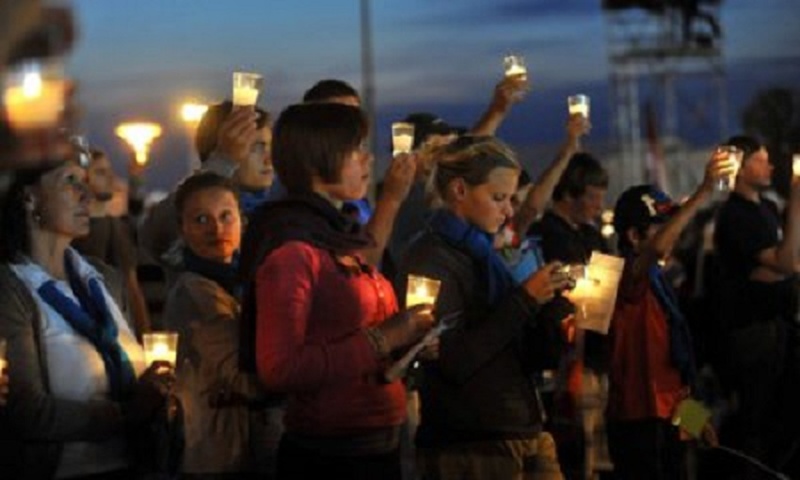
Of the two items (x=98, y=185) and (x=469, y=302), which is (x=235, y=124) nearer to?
(x=469, y=302)

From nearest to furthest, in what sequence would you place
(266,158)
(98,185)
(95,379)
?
(95,379) < (266,158) < (98,185)

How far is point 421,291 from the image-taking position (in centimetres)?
466

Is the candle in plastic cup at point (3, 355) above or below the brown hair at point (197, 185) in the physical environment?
below

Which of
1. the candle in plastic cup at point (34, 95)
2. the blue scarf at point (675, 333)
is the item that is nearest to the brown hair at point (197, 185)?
the blue scarf at point (675, 333)

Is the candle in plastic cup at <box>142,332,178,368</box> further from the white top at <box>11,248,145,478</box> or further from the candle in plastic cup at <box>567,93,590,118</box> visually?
the candle in plastic cup at <box>567,93,590,118</box>

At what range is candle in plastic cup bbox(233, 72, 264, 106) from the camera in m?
5.64

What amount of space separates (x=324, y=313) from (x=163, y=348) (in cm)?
78

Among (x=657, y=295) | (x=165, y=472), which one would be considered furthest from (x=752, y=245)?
(x=165, y=472)

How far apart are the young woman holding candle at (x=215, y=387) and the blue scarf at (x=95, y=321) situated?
18cm

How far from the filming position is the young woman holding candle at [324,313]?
426 cm

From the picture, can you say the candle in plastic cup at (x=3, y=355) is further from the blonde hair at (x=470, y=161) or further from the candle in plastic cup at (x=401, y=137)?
the candle in plastic cup at (x=401, y=137)

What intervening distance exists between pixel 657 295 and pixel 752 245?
69.0 inches

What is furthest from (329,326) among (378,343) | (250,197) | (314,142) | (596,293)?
(250,197)

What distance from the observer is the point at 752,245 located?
8672 mm
